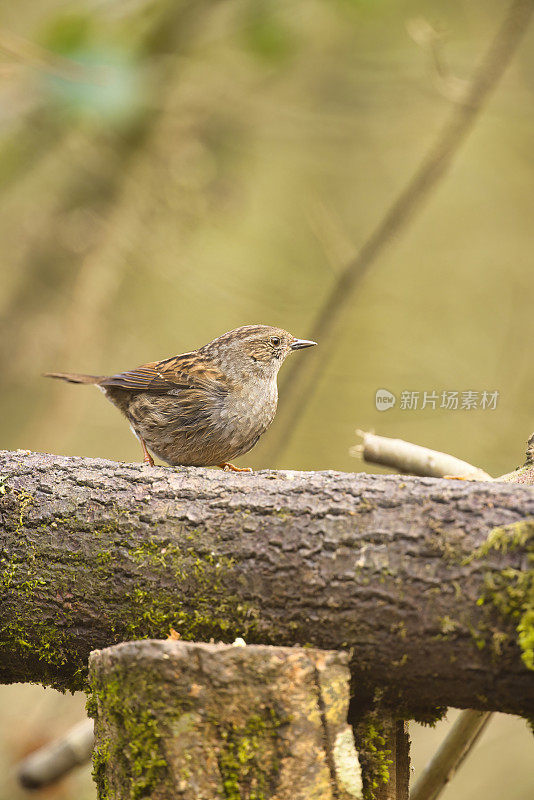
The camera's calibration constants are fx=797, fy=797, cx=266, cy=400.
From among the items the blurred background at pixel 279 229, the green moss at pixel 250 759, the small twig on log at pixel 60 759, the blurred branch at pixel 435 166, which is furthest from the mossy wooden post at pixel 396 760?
the blurred branch at pixel 435 166

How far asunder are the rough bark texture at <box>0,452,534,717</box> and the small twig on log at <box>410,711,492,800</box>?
1027mm

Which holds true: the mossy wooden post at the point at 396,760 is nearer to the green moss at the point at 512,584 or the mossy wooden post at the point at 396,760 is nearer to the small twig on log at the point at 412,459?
the green moss at the point at 512,584

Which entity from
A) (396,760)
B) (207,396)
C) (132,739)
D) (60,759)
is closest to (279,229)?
(207,396)

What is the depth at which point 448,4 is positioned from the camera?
672 centimetres

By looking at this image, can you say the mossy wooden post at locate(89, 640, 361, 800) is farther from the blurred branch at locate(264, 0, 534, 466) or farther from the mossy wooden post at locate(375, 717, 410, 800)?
the blurred branch at locate(264, 0, 534, 466)

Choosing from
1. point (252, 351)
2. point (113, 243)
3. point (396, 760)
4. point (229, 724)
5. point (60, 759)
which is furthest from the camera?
point (113, 243)

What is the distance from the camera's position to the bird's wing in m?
3.40

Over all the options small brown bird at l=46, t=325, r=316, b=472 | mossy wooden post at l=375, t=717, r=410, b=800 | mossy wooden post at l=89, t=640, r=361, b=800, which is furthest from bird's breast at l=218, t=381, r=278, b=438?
mossy wooden post at l=89, t=640, r=361, b=800

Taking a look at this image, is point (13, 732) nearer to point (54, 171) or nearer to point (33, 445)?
point (33, 445)

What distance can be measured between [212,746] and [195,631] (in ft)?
1.33

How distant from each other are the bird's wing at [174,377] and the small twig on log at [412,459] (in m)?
0.86

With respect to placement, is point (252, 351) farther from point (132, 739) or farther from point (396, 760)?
point (132, 739)

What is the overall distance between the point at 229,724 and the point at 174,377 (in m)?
1.83

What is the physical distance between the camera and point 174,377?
345cm
